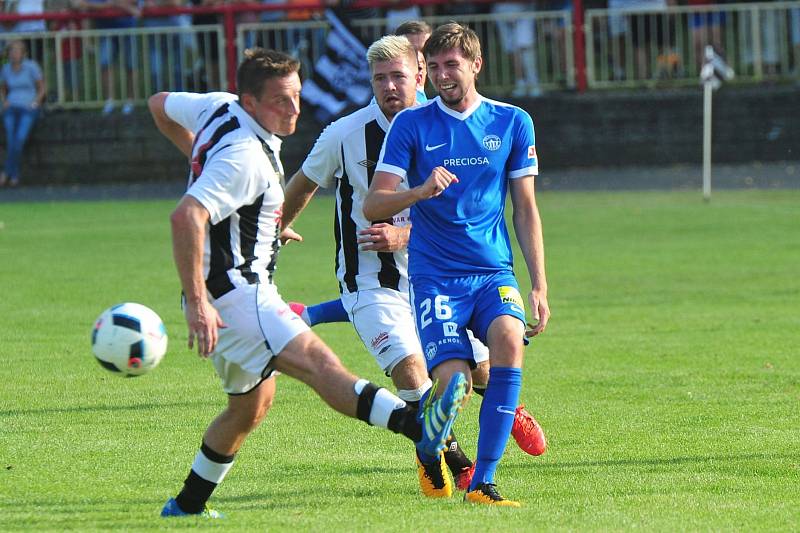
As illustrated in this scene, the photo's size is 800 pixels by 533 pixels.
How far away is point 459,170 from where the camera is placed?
22.5 feet

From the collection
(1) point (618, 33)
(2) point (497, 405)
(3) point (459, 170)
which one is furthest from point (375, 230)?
(1) point (618, 33)

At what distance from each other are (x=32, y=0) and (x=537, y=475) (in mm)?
20919

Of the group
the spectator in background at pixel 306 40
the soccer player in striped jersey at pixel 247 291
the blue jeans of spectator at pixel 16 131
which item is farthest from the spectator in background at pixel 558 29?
the soccer player in striped jersey at pixel 247 291

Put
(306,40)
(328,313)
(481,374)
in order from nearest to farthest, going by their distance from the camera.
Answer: (481,374) < (328,313) < (306,40)

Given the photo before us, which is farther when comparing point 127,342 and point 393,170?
point 393,170

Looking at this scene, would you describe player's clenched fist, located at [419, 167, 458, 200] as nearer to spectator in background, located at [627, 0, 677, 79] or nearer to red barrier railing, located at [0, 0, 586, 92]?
red barrier railing, located at [0, 0, 586, 92]

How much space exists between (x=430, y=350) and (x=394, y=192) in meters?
0.74

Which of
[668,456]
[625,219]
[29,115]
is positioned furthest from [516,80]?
[668,456]

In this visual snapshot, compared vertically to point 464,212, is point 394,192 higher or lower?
higher

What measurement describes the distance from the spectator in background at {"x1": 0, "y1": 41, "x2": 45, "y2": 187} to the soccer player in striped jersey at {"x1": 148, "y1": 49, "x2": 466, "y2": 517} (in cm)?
1947

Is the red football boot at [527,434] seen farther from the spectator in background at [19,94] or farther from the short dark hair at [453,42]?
the spectator in background at [19,94]

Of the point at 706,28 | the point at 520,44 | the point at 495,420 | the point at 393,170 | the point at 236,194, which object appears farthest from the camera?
the point at 520,44

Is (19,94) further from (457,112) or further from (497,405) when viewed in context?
(497,405)

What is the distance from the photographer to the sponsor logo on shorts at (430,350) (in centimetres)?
675
